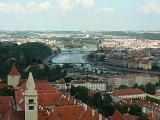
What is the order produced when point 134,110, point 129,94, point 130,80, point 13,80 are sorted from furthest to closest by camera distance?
1. point 130,80
2. point 129,94
3. point 13,80
4. point 134,110

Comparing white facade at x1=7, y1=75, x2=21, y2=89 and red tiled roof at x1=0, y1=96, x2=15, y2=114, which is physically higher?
red tiled roof at x1=0, y1=96, x2=15, y2=114

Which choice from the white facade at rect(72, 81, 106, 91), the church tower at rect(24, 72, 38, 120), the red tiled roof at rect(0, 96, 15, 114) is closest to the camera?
the church tower at rect(24, 72, 38, 120)

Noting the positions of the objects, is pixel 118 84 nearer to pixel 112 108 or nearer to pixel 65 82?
pixel 65 82

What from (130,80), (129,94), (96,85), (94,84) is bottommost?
(130,80)

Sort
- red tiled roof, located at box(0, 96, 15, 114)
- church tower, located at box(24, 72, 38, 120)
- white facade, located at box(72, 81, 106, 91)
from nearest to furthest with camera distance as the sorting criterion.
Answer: church tower, located at box(24, 72, 38, 120) → red tiled roof, located at box(0, 96, 15, 114) → white facade, located at box(72, 81, 106, 91)

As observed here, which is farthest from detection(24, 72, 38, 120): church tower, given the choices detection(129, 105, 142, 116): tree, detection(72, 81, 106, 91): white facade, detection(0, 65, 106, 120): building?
detection(72, 81, 106, 91): white facade

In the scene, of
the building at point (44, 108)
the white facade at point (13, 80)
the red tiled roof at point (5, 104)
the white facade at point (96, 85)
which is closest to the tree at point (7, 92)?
the building at point (44, 108)

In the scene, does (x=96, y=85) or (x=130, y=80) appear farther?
(x=130, y=80)

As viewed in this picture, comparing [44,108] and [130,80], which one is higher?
[44,108]

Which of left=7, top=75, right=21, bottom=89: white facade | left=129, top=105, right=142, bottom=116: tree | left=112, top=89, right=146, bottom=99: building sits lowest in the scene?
left=112, top=89, right=146, bottom=99: building

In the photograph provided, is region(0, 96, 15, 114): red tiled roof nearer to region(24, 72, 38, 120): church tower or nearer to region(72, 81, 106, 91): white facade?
region(24, 72, 38, 120): church tower

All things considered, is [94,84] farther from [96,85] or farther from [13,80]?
[13,80]

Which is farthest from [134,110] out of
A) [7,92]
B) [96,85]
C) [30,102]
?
[96,85]
